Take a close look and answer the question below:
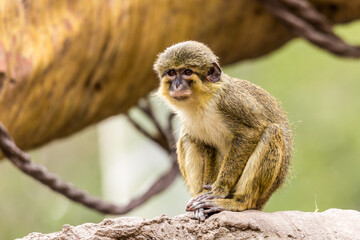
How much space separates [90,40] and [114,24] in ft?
1.09

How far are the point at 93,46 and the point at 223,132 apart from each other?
7.93ft

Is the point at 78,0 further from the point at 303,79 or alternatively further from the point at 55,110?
the point at 303,79

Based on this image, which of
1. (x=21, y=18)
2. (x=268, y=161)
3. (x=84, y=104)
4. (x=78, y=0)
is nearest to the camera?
(x=268, y=161)

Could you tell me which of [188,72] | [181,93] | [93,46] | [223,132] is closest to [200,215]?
[223,132]

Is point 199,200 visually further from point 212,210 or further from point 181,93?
point 181,93

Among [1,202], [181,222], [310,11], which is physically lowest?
[1,202]

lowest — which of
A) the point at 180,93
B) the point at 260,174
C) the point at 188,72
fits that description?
the point at 260,174

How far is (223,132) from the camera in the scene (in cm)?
471

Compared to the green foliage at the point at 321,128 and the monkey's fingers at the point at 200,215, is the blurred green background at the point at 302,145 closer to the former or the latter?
the green foliage at the point at 321,128

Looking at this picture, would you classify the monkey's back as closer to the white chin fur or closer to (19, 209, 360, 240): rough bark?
the white chin fur

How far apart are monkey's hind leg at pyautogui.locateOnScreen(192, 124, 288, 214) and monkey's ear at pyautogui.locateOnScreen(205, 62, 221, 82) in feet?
1.78

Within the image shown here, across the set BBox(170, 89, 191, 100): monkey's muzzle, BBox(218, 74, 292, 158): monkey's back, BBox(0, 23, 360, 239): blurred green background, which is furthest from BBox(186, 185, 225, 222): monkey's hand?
BBox(0, 23, 360, 239): blurred green background

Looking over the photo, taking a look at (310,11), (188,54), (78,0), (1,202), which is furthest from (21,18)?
(1,202)

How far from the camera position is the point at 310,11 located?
760 cm
